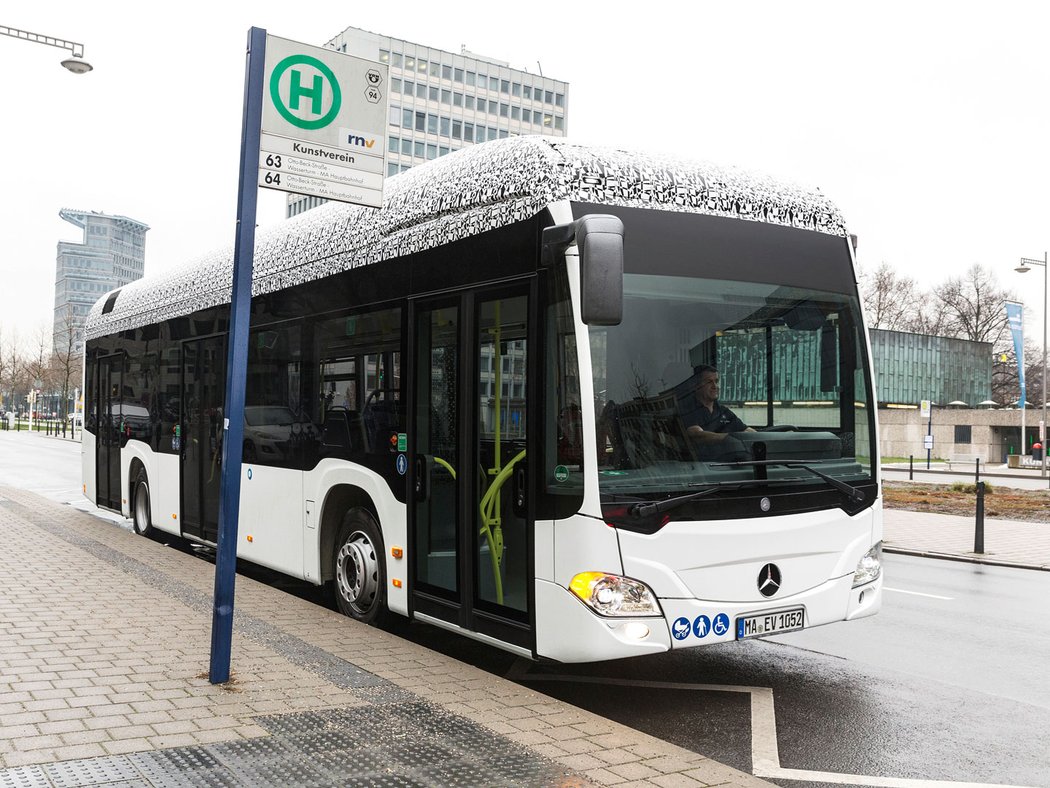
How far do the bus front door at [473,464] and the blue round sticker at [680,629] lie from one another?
806 millimetres

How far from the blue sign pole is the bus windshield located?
196 centimetres

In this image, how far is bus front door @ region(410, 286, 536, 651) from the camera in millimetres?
5977

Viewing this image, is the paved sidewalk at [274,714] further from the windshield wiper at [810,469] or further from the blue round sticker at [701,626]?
the windshield wiper at [810,469]

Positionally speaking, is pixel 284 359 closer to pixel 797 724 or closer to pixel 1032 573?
pixel 797 724

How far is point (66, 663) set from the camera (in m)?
6.05

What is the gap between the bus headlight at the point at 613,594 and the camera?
17.9 feet

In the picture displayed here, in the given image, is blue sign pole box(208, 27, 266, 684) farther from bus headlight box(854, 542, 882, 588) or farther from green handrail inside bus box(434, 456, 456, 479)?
A: bus headlight box(854, 542, 882, 588)

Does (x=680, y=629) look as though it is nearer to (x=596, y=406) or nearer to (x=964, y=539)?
(x=596, y=406)

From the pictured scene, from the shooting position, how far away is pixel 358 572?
770cm

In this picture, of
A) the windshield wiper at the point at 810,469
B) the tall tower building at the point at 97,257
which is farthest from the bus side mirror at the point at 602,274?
the tall tower building at the point at 97,257

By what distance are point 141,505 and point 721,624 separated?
9278mm

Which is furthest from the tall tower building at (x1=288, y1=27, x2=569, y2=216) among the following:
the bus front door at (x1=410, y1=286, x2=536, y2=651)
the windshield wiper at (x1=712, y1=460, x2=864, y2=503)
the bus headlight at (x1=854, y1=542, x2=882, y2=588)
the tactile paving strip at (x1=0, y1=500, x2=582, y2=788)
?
the tactile paving strip at (x1=0, y1=500, x2=582, y2=788)

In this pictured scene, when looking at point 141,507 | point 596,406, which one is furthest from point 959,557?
point 141,507

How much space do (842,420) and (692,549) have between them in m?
1.38
